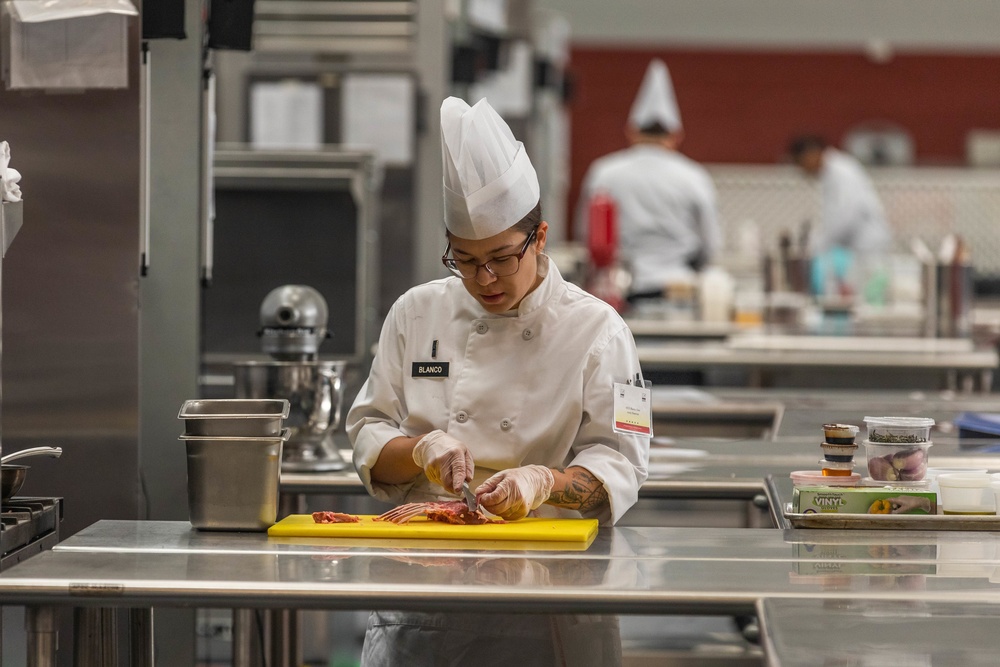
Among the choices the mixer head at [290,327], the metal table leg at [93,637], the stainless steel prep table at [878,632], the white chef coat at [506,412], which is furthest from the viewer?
the mixer head at [290,327]

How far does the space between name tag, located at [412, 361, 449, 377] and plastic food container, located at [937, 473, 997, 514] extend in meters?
0.78

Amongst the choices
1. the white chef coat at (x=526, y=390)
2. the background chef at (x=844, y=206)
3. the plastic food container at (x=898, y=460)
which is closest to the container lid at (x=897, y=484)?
the plastic food container at (x=898, y=460)

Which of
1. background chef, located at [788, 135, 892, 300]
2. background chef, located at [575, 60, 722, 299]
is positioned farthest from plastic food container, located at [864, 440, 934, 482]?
background chef, located at [788, 135, 892, 300]

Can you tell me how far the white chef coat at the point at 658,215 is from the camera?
6594 mm

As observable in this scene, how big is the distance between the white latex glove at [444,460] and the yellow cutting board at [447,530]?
0.06 meters

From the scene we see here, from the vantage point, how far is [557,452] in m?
2.04

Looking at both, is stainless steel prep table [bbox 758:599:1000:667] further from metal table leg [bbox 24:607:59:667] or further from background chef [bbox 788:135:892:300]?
background chef [bbox 788:135:892:300]

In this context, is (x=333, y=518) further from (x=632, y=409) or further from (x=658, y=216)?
(x=658, y=216)

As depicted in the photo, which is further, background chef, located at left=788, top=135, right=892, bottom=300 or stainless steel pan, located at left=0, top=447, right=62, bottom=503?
background chef, located at left=788, top=135, right=892, bottom=300

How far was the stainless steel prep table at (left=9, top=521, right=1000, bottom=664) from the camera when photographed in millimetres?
1543

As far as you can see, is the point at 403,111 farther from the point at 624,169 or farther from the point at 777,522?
the point at 777,522

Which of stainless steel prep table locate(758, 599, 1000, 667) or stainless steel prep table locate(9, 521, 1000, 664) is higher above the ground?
stainless steel prep table locate(9, 521, 1000, 664)

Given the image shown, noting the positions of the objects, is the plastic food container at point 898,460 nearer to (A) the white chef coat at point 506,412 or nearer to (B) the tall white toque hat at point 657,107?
(A) the white chef coat at point 506,412

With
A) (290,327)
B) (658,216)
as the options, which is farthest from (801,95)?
(290,327)
